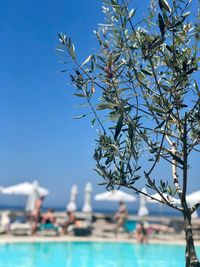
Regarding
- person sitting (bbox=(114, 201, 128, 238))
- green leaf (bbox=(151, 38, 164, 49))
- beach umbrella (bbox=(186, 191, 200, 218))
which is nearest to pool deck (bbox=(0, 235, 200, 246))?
person sitting (bbox=(114, 201, 128, 238))

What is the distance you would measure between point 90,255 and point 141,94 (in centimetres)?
1162

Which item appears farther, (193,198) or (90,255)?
(193,198)

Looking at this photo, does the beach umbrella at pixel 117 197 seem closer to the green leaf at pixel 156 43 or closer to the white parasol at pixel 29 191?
the white parasol at pixel 29 191

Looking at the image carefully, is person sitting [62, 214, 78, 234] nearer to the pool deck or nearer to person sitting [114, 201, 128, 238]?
the pool deck

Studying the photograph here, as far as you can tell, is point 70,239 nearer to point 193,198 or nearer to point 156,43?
point 193,198

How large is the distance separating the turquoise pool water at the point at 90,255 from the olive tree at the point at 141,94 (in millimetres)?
8719

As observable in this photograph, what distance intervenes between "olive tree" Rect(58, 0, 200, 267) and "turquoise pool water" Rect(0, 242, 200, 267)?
28.6 ft

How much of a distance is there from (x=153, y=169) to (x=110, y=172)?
1.52 feet

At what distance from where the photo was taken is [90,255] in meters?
14.3

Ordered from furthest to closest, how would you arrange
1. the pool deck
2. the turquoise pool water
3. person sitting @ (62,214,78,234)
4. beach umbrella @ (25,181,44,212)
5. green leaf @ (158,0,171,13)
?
beach umbrella @ (25,181,44,212)
person sitting @ (62,214,78,234)
the pool deck
the turquoise pool water
green leaf @ (158,0,171,13)

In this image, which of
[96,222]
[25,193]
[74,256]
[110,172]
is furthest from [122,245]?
[110,172]

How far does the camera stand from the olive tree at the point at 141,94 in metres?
3.07

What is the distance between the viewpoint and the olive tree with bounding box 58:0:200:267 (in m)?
3.07

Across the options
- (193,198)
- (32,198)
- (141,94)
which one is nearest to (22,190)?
(32,198)
